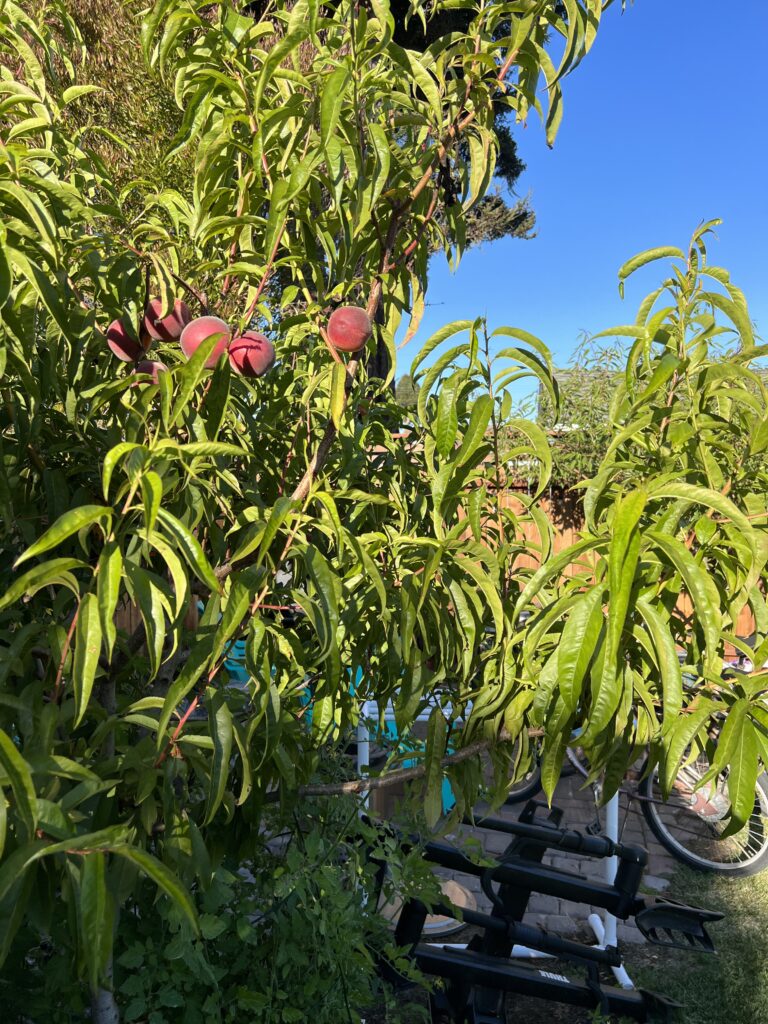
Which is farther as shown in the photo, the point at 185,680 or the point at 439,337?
the point at 439,337

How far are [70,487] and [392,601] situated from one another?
57cm

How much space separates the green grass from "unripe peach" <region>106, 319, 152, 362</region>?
9.15 feet

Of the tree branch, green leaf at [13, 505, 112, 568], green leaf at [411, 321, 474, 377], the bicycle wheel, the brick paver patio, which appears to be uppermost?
green leaf at [411, 321, 474, 377]

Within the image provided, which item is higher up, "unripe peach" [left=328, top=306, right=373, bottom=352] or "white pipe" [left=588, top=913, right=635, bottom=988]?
"unripe peach" [left=328, top=306, right=373, bottom=352]

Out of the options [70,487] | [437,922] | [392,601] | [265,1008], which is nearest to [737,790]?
[392,601]

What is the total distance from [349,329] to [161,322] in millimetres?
281

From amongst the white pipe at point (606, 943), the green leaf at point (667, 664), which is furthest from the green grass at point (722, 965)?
the green leaf at point (667, 664)

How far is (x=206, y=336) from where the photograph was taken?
0.93 metres

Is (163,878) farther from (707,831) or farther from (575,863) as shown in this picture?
(707,831)

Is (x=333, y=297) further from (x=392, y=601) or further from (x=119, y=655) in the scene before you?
(x=119, y=655)

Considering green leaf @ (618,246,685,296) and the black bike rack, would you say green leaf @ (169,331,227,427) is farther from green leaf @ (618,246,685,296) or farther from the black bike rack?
the black bike rack

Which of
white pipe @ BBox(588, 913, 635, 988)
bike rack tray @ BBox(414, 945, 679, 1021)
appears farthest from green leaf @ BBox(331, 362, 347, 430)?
white pipe @ BBox(588, 913, 635, 988)

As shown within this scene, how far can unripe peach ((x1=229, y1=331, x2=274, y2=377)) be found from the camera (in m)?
0.99

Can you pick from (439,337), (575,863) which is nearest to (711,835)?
(575,863)
